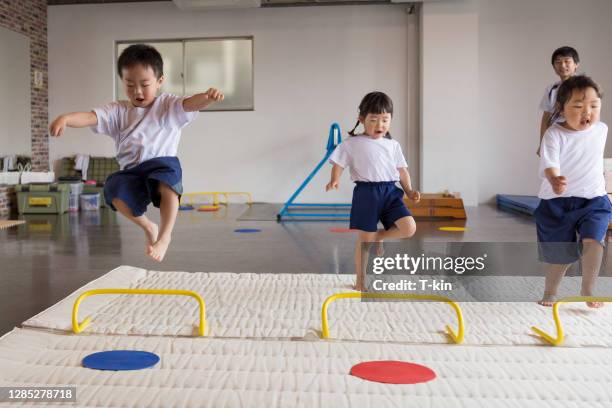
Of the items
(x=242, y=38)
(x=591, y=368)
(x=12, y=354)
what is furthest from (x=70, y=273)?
(x=242, y=38)

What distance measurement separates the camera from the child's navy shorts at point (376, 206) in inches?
131

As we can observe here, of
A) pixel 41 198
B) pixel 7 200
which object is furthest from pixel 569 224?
pixel 7 200

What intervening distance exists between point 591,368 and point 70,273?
3.15 metres

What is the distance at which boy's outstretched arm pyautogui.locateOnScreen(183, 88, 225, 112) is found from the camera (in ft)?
8.89

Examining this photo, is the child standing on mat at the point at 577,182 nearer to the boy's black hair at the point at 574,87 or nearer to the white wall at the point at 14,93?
the boy's black hair at the point at 574,87

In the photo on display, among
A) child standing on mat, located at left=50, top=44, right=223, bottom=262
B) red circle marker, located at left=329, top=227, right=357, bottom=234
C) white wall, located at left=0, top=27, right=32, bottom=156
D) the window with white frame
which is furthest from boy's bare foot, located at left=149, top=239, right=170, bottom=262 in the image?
the window with white frame

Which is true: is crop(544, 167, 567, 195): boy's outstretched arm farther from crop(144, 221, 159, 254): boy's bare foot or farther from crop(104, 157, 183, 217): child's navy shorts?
crop(144, 221, 159, 254): boy's bare foot

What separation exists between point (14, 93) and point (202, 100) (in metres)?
7.16

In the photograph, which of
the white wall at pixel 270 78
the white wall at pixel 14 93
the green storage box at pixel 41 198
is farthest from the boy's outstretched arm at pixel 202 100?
the white wall at pixel 270 78

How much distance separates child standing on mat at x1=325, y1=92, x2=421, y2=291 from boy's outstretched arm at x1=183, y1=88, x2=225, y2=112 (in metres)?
0.89

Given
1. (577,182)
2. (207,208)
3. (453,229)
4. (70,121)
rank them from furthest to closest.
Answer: (207,208), (453,229), (577,182), (70,121)

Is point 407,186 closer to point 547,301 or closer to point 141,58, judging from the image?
point 547,301

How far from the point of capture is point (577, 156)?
9.57 feet

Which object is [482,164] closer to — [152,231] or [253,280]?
[253,280]
